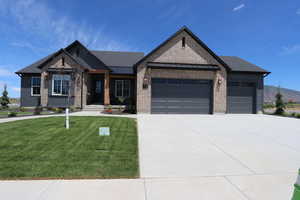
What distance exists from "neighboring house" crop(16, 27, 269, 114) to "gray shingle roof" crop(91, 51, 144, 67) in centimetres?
260

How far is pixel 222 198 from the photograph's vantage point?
86.7 inches

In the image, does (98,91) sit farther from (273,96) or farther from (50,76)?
(273,96)

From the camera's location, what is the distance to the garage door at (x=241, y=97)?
13656mm

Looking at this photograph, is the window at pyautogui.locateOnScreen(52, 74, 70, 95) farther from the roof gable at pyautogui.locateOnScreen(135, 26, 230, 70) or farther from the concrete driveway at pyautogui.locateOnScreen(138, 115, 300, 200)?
the concrete driveway at pyautogui.locateOnScreen(138, 115, 300, 200)

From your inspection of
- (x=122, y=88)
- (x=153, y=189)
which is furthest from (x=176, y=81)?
(x=153, y=189)

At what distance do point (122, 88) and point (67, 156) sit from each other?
12464 mm

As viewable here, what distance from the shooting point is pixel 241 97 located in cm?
1377

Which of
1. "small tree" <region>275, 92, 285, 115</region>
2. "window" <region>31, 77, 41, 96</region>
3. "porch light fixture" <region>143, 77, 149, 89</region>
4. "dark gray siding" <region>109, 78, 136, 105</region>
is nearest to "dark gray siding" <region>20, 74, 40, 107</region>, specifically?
"window" <region>31, 77, 41, 96</region>

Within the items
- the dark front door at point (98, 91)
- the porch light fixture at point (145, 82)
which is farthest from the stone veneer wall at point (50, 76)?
the porch light fixture at point (145, 82)

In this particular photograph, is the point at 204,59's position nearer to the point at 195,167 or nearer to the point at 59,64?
the point at 195,167

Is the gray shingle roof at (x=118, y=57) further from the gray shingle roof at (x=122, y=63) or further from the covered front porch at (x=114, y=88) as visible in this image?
the covered front porch at (x=114, y=88)

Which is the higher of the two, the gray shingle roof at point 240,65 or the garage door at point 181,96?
the gray shingle roof at point 240,65

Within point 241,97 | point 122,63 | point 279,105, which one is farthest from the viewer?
point 122,63

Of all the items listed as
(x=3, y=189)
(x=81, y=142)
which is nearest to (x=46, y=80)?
(x=81, y=142)
